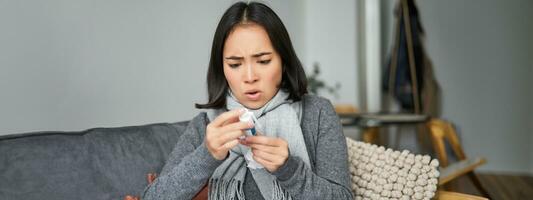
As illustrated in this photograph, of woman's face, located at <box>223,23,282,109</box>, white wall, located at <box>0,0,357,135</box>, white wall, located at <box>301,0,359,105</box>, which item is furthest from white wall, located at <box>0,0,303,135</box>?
white wall, located at <box>301,0,359,105</box>

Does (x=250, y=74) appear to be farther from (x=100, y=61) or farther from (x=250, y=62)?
(x=100, y=61)

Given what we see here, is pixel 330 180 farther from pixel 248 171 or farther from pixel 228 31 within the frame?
pixel 228 31

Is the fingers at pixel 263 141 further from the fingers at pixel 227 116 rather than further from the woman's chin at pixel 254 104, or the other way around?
the woman's chin at pixel 254 104

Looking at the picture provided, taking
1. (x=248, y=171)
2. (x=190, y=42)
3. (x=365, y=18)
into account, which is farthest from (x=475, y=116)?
(x=248, y=171)

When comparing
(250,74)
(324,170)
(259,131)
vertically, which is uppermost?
(250,74)

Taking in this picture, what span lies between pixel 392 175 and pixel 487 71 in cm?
283

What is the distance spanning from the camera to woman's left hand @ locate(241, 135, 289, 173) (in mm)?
949

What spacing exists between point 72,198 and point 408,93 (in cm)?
283

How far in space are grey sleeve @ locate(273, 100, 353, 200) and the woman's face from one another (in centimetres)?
18

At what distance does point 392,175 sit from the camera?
1.27 metres

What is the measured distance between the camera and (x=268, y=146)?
95 centimetres

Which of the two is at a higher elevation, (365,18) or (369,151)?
(365,18)

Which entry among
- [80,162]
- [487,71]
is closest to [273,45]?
[80,162]

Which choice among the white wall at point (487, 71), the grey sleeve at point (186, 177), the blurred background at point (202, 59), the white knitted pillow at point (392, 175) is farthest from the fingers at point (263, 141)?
the white wall at point (487, 71)
